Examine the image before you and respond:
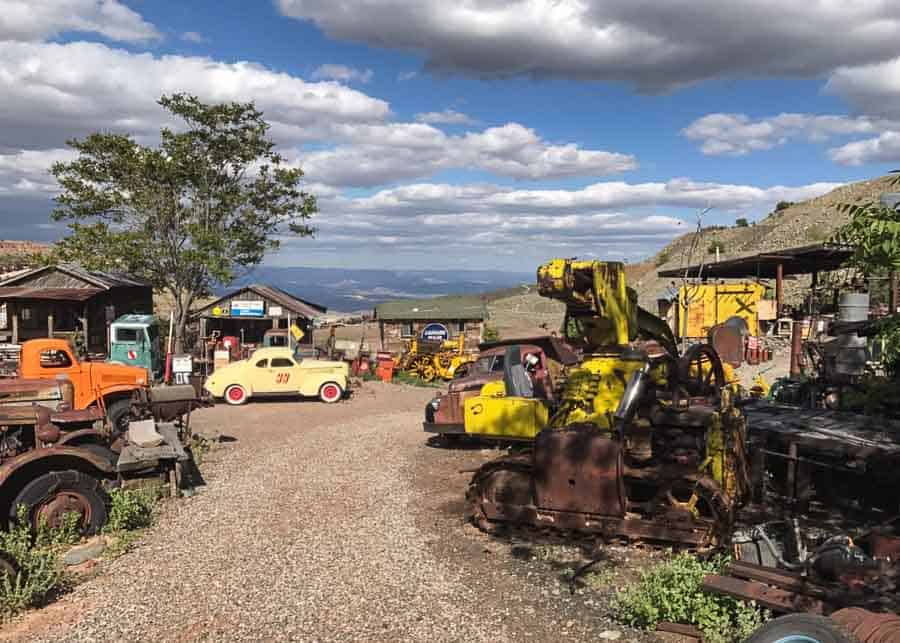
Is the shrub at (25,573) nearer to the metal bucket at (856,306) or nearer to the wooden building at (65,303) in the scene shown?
the metal bucket at (856,306)

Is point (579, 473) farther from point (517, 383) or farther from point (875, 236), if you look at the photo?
point (875, 236)

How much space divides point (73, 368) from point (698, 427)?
1278 cm

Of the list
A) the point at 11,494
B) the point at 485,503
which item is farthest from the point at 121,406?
the point at 485,503

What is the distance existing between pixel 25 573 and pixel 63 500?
1680mm

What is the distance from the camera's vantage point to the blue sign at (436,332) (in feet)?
98.4

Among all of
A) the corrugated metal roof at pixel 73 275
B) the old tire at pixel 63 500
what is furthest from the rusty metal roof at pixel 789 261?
the corrugated metal roof at pixel 73 275

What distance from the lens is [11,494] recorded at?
9.09 meters

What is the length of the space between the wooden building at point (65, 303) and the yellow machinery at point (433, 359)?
38.0 feet

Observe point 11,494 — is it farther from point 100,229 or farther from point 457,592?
point 100,229

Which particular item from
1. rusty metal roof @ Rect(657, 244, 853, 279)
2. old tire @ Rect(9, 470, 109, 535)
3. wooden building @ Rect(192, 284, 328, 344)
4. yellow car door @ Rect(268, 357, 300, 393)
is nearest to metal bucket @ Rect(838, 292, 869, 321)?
rusty metal roof @ Rect(657, 244, 853, 279)

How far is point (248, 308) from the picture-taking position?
29797mm

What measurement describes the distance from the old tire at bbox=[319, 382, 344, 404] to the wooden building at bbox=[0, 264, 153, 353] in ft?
32.8

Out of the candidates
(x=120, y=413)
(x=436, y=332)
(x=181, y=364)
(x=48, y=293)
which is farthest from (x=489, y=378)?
(x=48, y=293)

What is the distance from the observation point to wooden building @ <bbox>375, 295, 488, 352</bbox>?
30.0 metres
